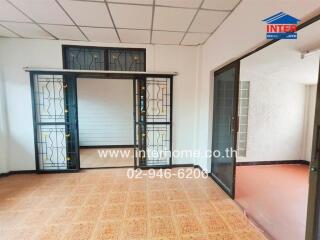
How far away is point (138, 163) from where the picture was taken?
159 inches

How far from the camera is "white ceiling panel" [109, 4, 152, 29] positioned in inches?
97.0

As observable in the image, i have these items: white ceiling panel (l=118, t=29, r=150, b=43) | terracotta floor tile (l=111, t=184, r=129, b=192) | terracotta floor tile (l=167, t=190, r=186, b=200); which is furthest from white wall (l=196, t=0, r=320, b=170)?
terracotta floor tile (l=111, t=184, r=129, b=192)

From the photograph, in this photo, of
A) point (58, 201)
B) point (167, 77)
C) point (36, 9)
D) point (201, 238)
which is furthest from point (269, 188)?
point (36, 9)

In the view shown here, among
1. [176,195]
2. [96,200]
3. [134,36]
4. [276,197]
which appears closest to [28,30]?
[134,36]

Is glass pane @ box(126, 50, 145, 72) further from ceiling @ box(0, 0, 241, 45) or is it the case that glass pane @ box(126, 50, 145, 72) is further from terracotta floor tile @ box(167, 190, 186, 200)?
terracotta floor tile @ box(167, 190, 186, 200)

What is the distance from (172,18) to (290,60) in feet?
7.60

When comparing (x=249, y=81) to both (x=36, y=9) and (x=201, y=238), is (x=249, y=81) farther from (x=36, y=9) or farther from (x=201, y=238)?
(x=36, y=9)

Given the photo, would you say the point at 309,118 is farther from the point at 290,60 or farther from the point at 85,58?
the point at 85,58

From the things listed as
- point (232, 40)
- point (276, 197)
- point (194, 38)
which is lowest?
point (276, 197)

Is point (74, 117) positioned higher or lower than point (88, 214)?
higher

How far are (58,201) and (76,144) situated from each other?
55.6 inches

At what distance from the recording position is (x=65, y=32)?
325cm

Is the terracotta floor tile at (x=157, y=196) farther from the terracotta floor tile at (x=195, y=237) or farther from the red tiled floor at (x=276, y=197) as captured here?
the red tiled floor at (x=276, y=197)

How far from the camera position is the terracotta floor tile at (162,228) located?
77.9 inches
